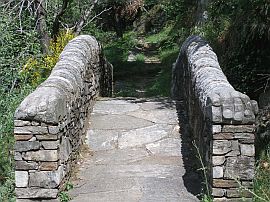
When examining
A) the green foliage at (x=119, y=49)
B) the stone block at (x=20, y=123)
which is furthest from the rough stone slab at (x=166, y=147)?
the green foliage at (x=119, y=49)

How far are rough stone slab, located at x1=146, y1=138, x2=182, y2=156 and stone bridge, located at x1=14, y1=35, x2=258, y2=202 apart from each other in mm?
12

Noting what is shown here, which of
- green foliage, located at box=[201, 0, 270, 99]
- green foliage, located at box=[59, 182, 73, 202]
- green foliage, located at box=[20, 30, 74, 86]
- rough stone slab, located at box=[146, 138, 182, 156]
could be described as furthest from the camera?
green foliage, located at box=[20, 30, 74, 86]

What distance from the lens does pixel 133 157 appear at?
662cm

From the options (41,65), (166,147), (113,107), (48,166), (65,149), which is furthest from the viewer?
(41,65)

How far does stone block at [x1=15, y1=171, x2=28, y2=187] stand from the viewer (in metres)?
5.22

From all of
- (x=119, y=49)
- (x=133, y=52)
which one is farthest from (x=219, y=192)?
(x=133, y=52)

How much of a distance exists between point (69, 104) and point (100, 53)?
4.36 meters

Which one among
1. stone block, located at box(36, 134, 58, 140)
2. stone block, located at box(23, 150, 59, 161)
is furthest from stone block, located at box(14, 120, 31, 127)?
stone block, located at box(23, 150, 59, 161)

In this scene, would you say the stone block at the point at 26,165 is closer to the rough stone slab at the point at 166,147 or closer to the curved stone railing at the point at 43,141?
the curved stone railing at the point at 43,141

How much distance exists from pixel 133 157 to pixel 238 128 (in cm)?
186

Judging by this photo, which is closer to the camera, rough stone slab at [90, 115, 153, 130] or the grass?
the grass

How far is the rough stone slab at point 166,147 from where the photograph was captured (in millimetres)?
6734

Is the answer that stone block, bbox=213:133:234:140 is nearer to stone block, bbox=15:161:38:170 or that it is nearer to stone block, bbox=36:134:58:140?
stone block, bbox=36:134:58:140

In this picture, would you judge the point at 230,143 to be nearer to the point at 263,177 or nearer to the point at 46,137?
the point at 263,177
